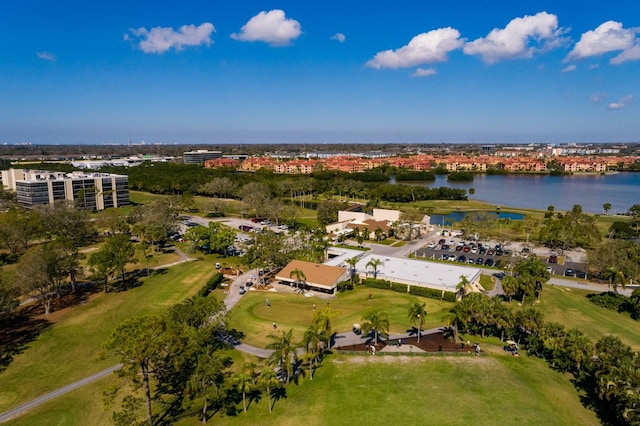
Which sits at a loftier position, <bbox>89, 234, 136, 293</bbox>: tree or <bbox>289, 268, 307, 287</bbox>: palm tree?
<bbox>89, 234, 136, 293</bbox>: tree

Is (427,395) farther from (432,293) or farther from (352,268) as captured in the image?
(352,268)

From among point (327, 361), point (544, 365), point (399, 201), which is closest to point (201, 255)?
point (327, 361)

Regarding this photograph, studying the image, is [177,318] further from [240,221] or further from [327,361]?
[240,221]

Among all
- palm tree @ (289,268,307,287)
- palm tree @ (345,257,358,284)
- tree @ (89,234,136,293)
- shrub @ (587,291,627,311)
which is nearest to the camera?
shrub @ (587,291,627,311)

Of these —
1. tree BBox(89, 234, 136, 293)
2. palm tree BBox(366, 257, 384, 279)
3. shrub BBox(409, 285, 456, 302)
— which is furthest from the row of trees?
tree BBox(89, 234, 136, 293)

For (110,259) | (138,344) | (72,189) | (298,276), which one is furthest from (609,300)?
(72,189)

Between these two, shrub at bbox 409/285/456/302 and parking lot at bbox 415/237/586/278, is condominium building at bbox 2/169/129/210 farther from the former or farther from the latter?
shrub at bbox 409/285/456/302

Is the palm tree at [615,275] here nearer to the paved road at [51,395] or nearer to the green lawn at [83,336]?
the green lawn at [83,336]
